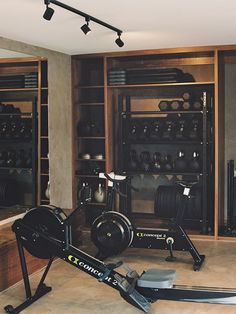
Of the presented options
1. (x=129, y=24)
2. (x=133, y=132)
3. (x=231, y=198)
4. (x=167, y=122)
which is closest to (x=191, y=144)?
(x=167, y=122)

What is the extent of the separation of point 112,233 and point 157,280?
1.60 metres

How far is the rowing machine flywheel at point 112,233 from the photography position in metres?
5.98

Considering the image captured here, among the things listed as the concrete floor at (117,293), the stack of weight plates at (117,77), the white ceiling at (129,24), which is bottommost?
the concrete floor at (117,293)

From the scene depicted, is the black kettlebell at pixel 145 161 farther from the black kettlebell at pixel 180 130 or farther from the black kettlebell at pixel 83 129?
the black kettlebell at pixel 83 129

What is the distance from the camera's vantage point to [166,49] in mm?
7168

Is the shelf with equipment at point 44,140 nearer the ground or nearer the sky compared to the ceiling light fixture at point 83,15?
nearer the ground

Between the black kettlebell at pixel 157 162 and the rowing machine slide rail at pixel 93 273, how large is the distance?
8.60 feet

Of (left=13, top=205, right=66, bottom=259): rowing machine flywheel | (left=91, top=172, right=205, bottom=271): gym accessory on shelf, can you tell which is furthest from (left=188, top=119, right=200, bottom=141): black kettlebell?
(left=13, top=205, right=66, bottom=259): rowing machine flywheel

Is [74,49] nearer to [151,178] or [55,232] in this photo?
[151,178]

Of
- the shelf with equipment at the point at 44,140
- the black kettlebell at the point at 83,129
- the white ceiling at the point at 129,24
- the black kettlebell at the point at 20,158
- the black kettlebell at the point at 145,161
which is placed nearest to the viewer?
the white ceiling at the point at 129,24

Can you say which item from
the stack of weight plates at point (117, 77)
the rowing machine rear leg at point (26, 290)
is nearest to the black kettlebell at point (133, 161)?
the stack of weight plates at point (117, 77)

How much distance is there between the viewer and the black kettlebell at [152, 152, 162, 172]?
7523 mm

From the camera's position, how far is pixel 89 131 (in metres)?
7.69

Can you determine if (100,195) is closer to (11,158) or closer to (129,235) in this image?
(11,158)
